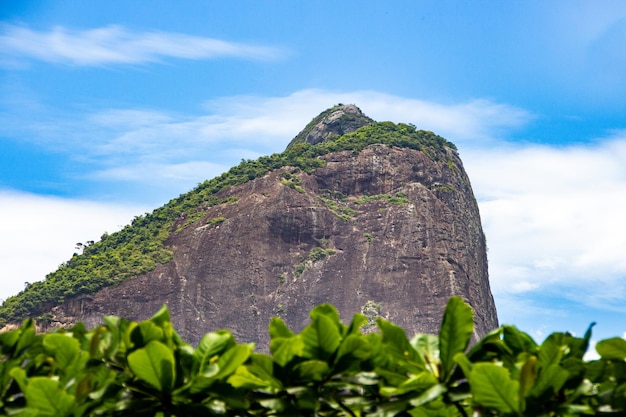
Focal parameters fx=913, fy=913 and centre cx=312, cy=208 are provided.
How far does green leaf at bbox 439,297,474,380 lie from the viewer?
237cm

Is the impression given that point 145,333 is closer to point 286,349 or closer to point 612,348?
point 286,349

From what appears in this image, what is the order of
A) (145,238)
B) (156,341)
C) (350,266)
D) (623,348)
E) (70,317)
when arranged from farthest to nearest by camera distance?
1. (145,238)
2. (350,266)
3. (70,317)
4. (623,348)
5. (156,341)

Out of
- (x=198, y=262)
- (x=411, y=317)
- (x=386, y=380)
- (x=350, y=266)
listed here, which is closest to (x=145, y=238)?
(x=198, y=262)

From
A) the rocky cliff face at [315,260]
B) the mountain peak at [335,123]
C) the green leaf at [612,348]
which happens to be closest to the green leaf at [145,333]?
the green leaf at [612,348]

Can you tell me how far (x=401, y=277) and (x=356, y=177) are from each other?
42.0 feet

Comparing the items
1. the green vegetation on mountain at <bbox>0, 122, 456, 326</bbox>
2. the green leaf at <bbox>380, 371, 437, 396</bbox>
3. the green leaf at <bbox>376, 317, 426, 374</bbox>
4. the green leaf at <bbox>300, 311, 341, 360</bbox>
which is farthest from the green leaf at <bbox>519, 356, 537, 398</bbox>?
the green vegetation on mountain at <bbox>0, 122, 456, 326</bbox>

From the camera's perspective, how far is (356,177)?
84.1m

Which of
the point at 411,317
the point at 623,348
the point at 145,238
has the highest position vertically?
the point at 145,238

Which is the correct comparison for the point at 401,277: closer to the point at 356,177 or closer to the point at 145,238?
the point at 356,177

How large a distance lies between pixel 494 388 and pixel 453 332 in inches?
10.9

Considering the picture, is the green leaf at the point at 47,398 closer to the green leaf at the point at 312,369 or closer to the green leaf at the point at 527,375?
the green leaf at the point at 312,369

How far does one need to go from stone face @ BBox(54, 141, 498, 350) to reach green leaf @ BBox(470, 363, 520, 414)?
221 ft

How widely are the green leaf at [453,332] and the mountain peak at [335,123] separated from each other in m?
97.0

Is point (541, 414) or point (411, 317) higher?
point (411, 317)
